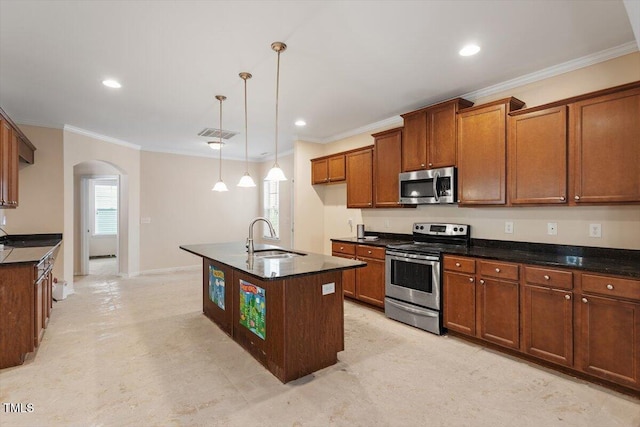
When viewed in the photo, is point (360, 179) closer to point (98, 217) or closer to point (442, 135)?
point (442, 135)

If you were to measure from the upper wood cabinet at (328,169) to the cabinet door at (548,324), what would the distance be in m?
3.09

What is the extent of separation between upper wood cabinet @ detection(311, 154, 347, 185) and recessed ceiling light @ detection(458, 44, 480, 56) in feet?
8.34

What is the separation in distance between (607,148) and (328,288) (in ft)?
8.33

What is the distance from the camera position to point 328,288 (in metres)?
2.66

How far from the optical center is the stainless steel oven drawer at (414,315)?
11.0 ft

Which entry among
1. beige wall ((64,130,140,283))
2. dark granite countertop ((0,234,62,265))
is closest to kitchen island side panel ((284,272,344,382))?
dark granite countertop ((0,234,62,265))

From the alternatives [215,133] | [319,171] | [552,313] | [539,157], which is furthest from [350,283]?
[215,133]

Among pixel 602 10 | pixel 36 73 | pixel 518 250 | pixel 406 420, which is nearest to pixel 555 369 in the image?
pixel 518 250

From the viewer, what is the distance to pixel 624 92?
2.46 metres

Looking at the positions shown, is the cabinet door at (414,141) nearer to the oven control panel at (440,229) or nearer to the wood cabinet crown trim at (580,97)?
the oven control panel at (440,229)

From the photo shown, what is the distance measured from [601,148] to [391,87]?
77.5 inches

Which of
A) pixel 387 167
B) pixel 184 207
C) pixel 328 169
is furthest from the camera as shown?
pixel 184 207

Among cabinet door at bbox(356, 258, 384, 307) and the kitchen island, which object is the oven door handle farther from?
the kitchen island

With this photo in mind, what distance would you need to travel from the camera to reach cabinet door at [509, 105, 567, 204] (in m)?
2.76
